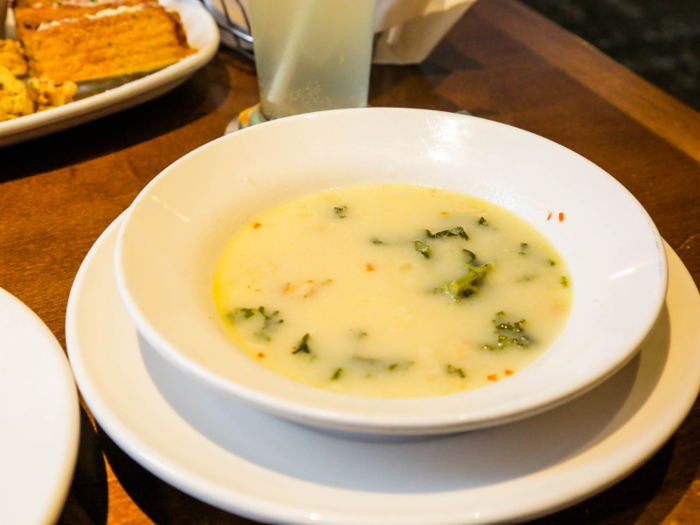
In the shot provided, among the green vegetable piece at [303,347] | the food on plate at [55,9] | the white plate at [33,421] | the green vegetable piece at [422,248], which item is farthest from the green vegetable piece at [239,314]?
the food on plate at [55,9]

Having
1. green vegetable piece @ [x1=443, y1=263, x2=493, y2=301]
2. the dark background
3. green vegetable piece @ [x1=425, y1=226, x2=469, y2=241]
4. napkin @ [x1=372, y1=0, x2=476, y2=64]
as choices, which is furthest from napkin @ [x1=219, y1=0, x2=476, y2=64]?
the dark background

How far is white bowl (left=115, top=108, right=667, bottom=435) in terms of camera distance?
0.77m

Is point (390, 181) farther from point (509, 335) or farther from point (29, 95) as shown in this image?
point (29, 95)

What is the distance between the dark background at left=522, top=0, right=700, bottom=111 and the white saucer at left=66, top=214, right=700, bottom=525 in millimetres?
4904

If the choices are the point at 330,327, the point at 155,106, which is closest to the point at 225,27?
the point at 155,106

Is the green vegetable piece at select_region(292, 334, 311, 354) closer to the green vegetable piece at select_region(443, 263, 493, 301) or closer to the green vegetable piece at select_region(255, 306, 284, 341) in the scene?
the green vegetable piece at select_region(255, 306, 284, 341)

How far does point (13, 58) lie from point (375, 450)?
1820mm

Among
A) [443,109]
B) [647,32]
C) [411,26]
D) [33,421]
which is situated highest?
[33,421]

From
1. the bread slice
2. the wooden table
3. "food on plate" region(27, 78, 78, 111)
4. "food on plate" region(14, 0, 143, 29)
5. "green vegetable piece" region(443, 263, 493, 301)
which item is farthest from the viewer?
"food on plate" region(14, 0, 143, 29)

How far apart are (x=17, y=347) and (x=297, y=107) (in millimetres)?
1168

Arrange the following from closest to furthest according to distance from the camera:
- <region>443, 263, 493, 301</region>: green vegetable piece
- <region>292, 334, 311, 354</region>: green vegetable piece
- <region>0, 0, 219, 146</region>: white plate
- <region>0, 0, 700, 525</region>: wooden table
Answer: <region>0, 0, 700, 525</region>: wooden table → <region>292, 334, 311, 354</region>: green vegetable piece → <region>443, 263, 493, 301</region>: green vegetable piece → <region>0, 0, 219, 146</region>: white plate

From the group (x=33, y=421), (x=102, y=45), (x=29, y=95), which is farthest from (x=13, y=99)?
(x=33, y=421)

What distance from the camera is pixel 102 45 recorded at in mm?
2029

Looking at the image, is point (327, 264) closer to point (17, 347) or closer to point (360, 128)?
point (360, 128)
